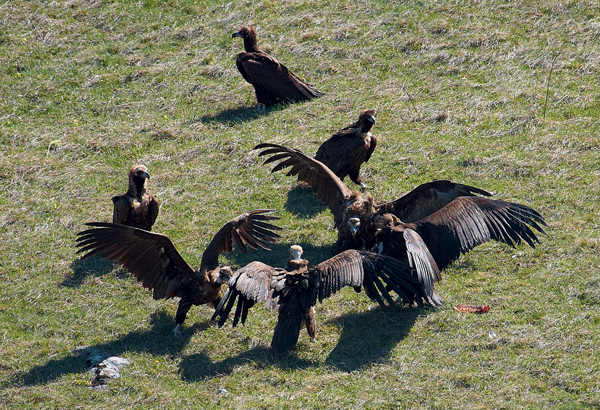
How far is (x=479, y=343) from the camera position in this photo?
7363 millimetres

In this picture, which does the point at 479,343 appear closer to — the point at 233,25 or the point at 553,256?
the point at 553,256

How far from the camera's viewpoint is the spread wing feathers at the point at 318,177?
9227 mm

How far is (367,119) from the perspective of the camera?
10023mm

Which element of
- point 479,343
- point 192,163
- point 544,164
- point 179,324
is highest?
point 192,163

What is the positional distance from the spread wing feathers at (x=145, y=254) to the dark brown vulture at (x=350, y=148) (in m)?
3.22

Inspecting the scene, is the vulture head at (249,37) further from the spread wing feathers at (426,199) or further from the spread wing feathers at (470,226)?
the spread wing feathers at (470,226)

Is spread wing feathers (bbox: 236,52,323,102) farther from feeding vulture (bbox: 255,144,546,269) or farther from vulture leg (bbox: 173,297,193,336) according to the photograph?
vulture leg (bbox: 173,297,193,336)

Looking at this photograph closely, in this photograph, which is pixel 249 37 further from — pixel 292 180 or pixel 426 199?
pixel 426 199

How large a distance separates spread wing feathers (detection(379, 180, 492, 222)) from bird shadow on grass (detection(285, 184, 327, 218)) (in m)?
1.43

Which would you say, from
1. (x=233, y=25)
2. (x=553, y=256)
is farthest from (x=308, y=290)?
(x=233, y=25)

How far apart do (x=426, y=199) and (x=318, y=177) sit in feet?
5.24

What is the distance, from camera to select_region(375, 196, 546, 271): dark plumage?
791 cm

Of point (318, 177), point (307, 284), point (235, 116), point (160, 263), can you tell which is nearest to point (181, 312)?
point (160, 263)

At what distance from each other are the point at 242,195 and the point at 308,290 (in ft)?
11.7
